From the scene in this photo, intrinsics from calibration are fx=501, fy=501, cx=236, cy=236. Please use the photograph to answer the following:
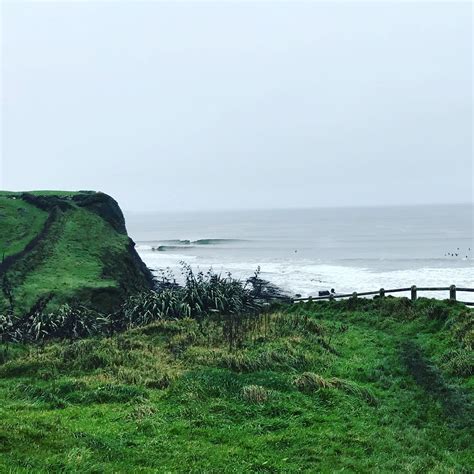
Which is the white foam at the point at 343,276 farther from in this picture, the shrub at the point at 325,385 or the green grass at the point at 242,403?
the shrub at the point at 325,385

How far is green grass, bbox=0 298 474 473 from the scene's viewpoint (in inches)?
321

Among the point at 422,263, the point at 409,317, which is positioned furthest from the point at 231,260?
the point at 409,317

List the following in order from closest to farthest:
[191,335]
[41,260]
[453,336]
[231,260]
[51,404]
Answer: [51,404] < [453,336] < [191,335] < [41,260] < [231,260]

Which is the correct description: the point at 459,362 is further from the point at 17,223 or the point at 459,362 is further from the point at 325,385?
the point at 17,223

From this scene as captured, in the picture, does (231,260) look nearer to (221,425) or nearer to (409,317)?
(409,317)

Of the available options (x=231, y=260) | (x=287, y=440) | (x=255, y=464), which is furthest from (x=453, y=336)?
(x=231, y=260)

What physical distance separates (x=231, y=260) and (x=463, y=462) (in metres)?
81.8

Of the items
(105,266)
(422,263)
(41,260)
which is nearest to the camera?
(41,260)

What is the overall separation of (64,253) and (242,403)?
30784 millimetres

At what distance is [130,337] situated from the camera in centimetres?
1777

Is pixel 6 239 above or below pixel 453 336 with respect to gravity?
above

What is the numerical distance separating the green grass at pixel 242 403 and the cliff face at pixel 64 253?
1363 cm

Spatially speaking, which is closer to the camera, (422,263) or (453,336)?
(453,336)

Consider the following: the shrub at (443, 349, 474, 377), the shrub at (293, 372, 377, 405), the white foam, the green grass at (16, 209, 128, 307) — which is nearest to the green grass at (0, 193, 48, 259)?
the green grass at (16, 209, 128, 307)
